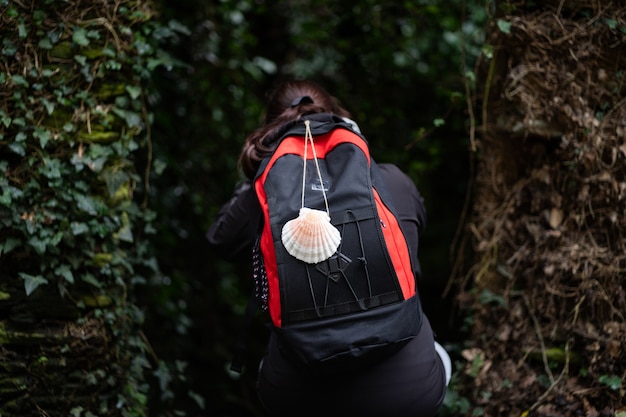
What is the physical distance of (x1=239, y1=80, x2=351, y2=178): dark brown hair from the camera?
86.1 inches

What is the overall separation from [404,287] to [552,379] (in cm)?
115

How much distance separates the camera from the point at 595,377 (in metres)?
2.51

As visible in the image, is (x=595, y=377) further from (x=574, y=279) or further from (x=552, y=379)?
(x=574, y=279)

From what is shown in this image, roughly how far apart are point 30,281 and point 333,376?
130 centimetres

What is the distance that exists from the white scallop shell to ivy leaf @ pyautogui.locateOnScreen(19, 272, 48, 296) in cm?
117

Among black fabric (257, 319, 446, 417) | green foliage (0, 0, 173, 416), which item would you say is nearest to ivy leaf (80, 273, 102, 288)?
green foliage (0, 0, 173, 416)

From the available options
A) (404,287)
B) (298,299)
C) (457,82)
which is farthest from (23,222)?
(457,82)

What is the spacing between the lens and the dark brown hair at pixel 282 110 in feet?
7.18

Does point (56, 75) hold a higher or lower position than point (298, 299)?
higher

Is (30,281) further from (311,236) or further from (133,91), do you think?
(311,236)

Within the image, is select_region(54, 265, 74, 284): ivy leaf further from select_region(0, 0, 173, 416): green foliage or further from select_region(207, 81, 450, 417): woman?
select_region(207, 81, 450, 417): woman

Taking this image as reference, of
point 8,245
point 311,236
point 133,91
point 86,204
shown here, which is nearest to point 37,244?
point 8,245

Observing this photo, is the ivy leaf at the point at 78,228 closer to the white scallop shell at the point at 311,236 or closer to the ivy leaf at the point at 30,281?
the ivy leaf at the point at 30,281

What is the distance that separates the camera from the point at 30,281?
244 centimetres
